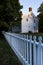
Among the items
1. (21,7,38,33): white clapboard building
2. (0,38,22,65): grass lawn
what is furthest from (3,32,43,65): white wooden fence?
(21,7,38,33): white clapboard building

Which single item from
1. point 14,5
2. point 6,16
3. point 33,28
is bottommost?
point 33,28

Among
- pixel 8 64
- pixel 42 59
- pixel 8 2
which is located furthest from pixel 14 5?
pixel 42 59

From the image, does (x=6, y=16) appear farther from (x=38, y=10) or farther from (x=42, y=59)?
(x=38, y=10)

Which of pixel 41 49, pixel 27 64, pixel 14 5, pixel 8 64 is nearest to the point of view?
pixel 41 49

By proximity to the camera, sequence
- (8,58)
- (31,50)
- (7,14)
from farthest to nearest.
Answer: (7,14), (8,58), (31,50)

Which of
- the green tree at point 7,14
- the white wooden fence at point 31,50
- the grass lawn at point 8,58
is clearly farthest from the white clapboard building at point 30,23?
→ the white wooden fence at point 31,50

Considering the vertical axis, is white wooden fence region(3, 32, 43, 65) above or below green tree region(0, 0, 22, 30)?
below

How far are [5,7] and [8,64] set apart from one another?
2018 cm

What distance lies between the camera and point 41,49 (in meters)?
4.06

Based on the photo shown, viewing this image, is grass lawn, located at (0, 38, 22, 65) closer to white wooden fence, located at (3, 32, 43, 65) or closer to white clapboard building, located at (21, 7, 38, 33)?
white wooden fence, located at (3, 32, 43, 65)

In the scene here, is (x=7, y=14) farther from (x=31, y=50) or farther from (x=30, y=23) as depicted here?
(x=30, y=23)

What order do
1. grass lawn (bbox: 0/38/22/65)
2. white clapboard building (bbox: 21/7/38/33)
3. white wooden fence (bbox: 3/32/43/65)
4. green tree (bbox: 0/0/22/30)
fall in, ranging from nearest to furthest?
white wooden fence (bbox: 3/32/43/65), grass lawn (bbox: 0/38/22/65), green tree (bbox: 0/0/22/30), white clapboard building (bbox: 21/7/38/33)

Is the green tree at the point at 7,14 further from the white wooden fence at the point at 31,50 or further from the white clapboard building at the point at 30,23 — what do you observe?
the white clapboard building at the point at 30,23

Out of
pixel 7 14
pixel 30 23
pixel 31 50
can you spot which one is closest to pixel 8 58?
pixel 31 50
